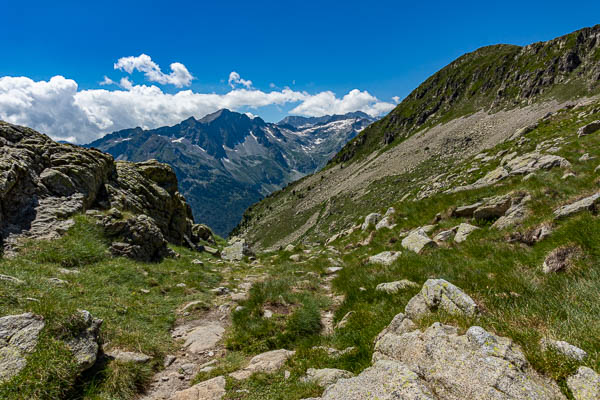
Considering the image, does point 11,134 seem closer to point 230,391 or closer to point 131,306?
point 131,306

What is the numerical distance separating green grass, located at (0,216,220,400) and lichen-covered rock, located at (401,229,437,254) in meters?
8.75

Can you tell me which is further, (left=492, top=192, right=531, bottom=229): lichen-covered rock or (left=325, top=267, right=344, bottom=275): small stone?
(left=325, top=267, right=344, bottom=275): small stone

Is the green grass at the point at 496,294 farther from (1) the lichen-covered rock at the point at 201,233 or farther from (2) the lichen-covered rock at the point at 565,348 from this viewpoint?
(1) the lichen-covered rock at the point at 201,233

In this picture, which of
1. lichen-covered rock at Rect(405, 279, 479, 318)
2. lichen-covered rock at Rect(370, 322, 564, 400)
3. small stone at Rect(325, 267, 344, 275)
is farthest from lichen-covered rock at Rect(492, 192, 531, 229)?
lichen-covered rock at Rect(370, 322, 564, 400)

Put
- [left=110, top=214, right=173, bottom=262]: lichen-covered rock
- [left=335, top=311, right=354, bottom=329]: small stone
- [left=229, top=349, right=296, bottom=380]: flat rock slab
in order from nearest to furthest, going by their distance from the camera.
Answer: [left=229, top=349, right=296, bottom=380]: flat rock slab → [left=335, top=311, right=354, bottom=329]: small stone → [left=110, top=214, right=173, bottom=262]: lichen-covered rock

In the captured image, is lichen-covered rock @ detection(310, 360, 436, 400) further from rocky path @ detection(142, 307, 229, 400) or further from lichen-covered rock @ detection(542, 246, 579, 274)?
lichen-covered rock @ detection(542, 246, 579, 274)

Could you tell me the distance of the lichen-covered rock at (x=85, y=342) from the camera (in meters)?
4.68

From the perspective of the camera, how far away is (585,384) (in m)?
2.72

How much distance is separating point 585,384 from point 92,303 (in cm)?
999

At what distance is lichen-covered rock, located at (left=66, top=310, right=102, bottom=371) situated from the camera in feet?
15.4

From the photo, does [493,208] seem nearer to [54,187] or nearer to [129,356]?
[129,356]

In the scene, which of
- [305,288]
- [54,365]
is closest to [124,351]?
[54,365]

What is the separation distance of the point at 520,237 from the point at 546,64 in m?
116

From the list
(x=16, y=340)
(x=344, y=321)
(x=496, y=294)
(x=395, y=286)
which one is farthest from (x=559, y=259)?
(x=16, y=340)
